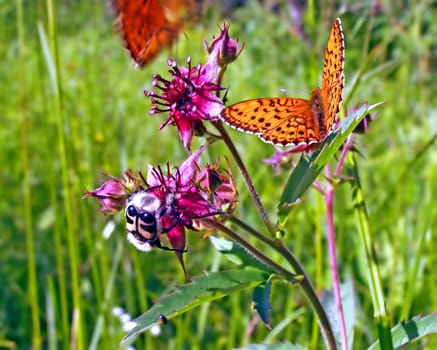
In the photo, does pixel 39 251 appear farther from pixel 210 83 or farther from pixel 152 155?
pixel 210 83

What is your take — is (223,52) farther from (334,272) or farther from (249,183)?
(334,272)

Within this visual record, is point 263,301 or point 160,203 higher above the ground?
point 160,203

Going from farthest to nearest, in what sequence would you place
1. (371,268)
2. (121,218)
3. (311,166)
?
(121,218)
(371,268)
(311,166)

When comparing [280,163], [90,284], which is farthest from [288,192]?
[90,284]

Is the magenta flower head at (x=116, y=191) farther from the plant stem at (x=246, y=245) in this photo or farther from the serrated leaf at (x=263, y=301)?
the serrated leaf at (x=263, y=301)

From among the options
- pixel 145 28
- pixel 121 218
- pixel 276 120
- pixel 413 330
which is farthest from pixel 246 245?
pixel 121 218

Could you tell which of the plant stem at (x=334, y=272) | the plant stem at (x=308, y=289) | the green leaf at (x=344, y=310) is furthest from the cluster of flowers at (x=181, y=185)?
the green leaf at (x=344, y=310)
